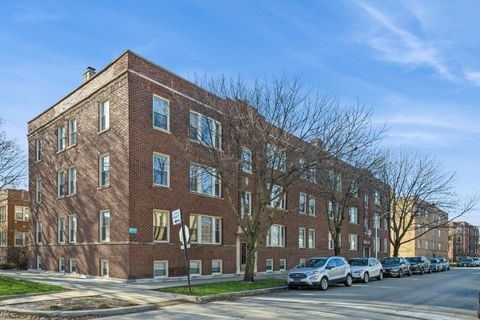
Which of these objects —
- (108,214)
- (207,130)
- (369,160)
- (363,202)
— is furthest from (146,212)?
(363,202)

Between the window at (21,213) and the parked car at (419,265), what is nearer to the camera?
the parked car at (419,265)

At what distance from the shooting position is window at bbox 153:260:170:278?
22.3 metres

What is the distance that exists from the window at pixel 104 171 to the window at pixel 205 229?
4957mm

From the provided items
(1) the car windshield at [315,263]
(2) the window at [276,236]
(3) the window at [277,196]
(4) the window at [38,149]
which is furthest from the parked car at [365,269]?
(4) the window at [38,149]

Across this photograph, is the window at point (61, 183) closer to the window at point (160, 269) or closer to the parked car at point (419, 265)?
the window at point (160, 269)

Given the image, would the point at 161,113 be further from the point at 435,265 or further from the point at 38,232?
the point at 435,265

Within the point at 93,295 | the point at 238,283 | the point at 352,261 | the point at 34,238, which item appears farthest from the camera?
the point at 34,238

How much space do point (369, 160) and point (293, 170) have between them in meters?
9.64

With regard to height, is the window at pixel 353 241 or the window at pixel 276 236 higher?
the window at pixel 276 236

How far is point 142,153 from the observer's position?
73.6ft

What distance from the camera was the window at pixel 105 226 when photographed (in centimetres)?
2274

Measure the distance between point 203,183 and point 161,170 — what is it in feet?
10.9

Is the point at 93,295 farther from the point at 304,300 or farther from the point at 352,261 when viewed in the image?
the point at 352,261

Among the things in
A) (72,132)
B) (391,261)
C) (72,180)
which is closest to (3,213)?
(72,180)
